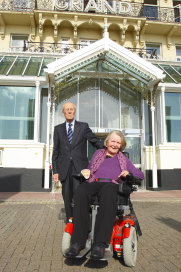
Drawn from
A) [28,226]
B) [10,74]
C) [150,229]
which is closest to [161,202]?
[150,229]

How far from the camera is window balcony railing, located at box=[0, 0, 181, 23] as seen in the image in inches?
547

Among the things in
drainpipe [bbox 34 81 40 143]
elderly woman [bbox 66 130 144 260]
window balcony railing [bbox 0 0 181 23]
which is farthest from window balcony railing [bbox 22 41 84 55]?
elderly woman [bbox 66 130 144 260]

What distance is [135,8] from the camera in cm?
1492

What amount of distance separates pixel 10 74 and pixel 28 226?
7690 mm

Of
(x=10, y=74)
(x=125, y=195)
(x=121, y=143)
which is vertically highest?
(x=10, y=74)

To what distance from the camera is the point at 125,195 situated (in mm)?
2451

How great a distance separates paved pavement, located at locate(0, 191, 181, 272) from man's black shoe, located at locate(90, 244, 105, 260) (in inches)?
13.9

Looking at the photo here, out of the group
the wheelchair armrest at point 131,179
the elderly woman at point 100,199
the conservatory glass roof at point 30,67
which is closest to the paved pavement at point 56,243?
the elderly woman at point 100,199

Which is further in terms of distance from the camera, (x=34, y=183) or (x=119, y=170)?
(x=34, y=183)

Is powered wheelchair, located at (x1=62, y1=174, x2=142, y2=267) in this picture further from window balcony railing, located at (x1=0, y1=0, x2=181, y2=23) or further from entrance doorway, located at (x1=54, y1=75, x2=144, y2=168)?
window balcony railing, located at (x1=0, y1=0, x2=181, y2=23)

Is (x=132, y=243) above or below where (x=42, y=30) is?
below

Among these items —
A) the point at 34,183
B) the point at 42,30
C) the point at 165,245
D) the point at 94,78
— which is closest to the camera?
the point at 165,245

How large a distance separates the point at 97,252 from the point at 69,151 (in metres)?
1.69

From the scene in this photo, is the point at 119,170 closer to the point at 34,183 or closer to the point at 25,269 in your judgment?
the point at 25,269
